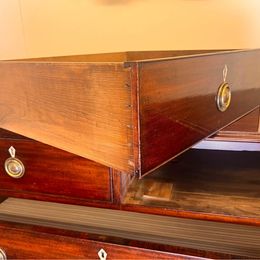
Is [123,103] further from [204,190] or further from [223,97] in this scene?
[204,190]

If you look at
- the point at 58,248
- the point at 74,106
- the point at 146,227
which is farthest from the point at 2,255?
the point at 74,106

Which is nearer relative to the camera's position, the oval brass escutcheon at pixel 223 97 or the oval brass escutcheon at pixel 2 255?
the oval brass escutcheon at pixel 223 97

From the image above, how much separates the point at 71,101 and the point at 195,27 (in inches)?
25.6

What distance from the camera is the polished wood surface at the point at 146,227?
482 mm

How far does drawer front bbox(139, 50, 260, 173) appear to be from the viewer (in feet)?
1.01

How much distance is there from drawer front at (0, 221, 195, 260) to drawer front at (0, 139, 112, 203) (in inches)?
2.6

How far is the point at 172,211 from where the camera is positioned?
1.61ft

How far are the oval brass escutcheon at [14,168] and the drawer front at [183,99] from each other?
0.32 meters

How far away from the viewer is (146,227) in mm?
547

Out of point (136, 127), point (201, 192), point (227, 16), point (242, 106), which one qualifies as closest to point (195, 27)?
point (227, 16)

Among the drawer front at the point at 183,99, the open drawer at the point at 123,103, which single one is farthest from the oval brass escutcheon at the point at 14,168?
the drawer front at the point at 183,99

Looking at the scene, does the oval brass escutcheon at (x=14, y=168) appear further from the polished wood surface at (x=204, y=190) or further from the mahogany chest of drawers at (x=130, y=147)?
the polished wood surface at (x=204, y=190)

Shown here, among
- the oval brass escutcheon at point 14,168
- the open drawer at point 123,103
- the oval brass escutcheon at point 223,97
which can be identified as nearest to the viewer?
the open drawer at point 123,103

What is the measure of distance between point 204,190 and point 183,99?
244 millimetres
